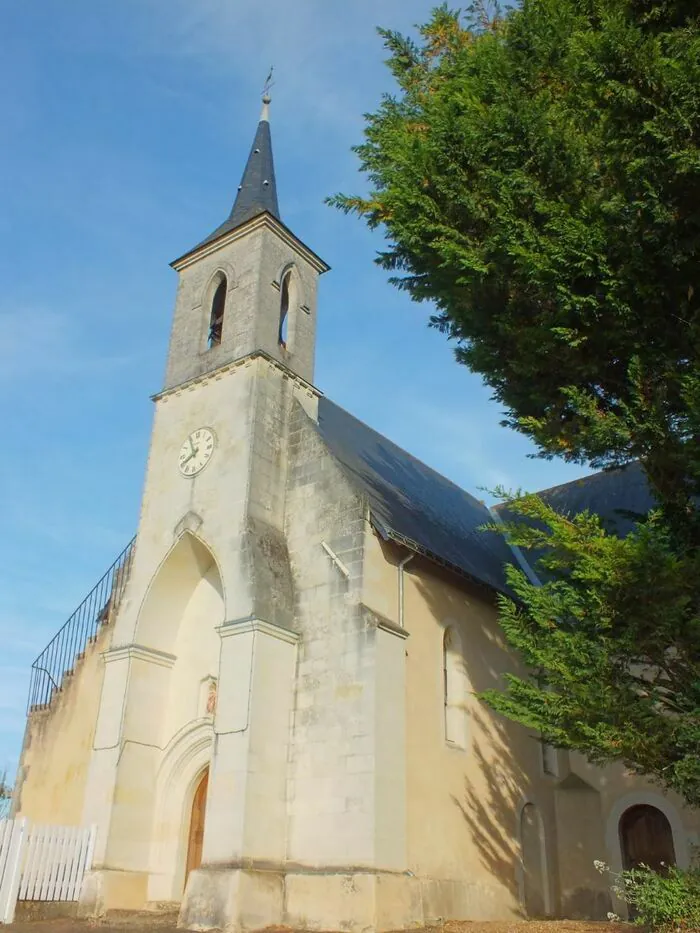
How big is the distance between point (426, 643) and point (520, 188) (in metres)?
7.82

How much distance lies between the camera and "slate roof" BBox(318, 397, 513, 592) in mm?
14602

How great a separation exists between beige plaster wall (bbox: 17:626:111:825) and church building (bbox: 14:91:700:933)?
0.05m

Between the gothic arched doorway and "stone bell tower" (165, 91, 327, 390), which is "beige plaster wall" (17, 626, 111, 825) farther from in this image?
the gothic arched doorway

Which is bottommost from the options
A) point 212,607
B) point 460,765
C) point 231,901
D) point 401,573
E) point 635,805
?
point 231,901

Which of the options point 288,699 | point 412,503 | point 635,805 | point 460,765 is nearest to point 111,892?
point 288,699

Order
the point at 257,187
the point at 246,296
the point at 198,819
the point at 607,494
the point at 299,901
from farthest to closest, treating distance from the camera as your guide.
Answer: the point at 607,494
the point at 257,187
the point at 246,296
the point at 198,819
the point at 299,901

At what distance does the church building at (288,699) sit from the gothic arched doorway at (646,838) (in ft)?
0.13

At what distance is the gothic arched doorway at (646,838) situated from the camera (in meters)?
14.5

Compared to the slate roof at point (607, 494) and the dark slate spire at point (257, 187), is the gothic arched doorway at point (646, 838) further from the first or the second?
the dark slate spire at point (257, 187)

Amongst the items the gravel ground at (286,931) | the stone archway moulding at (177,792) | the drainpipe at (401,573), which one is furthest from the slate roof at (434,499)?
the gravel ground at (286,931)

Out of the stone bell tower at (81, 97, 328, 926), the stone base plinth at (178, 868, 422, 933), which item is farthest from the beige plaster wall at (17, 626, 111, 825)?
the stone base plinth at (178, 868, 422, 933)

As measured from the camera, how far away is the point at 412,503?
17.1 m

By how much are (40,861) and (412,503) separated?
900cm

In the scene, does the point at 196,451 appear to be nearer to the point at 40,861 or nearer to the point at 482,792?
the point at 40,861
